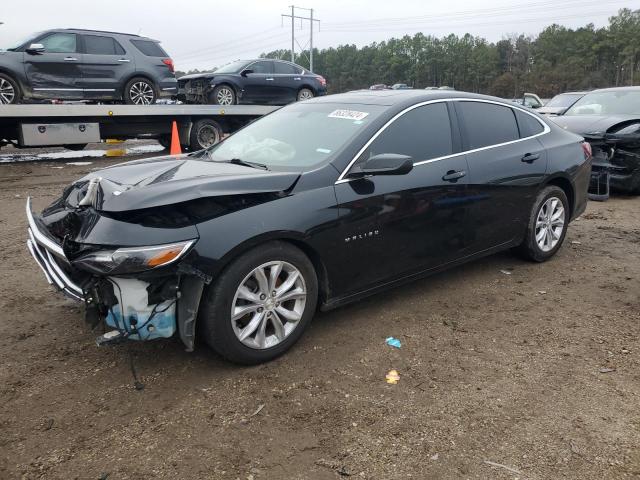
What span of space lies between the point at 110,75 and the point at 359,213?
32.6 feet

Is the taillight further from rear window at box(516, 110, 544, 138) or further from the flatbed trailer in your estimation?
rear window at box(516, 110, 544, 138)

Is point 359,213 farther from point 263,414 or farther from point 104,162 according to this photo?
point 104,162

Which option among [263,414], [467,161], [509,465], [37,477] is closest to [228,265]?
[263,414]

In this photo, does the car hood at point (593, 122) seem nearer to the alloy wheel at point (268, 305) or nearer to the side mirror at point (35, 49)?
the alloy wheel at point (268, 305)

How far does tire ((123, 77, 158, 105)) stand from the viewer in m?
12.0

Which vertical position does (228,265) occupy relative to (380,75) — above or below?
below

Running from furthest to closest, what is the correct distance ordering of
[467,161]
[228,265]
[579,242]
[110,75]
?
[110,75]
[579,242]
[467,161]
[228,265]

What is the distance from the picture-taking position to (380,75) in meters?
95.6

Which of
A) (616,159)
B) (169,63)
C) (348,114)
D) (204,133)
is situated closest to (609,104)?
(616,159)

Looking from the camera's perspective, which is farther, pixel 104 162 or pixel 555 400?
pixel 104 162

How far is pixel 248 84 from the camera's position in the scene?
1385cm

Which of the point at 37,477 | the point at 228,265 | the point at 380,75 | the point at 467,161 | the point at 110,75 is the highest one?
the point at 380,75

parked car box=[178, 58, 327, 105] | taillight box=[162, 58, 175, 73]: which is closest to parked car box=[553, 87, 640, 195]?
parked car box=[178, 58, 327, 105]

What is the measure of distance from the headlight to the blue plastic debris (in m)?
1.53
